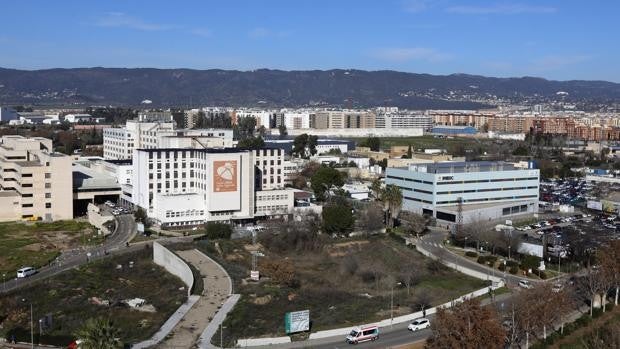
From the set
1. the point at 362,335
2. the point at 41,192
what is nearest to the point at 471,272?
the point at 362,335

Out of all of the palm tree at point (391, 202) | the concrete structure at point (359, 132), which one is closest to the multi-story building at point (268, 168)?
the palm tree at point (391, 202)

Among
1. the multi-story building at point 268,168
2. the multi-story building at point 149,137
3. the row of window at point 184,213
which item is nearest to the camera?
the row of window at point 184,213

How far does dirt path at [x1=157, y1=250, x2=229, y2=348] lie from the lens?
15383mm

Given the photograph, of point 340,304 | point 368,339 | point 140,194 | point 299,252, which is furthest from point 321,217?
point 368,339

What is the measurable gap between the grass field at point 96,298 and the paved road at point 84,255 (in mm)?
796

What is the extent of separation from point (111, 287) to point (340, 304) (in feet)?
22.0

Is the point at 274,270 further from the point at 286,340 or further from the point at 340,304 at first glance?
the point at 286,340

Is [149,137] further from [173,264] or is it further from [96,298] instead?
[96,298]

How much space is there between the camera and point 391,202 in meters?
32.2

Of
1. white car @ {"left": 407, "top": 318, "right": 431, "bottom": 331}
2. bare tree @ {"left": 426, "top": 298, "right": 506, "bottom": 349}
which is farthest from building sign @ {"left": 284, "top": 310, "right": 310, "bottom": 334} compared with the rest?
bare tree @ {"left": 426, "top": 298, "right": 506, "bottom": 349}

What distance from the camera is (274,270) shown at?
2038 cm

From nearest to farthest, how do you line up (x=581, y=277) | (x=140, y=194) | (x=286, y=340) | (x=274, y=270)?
1. (x=286, y=340)
2. (x=274, y=270)
3. (x=581, y=277)
4. (x=140, y=194)

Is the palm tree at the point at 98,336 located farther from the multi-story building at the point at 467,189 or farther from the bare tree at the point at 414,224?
the multi-story building at the point at 467,189

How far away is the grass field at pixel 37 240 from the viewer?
24.3m
